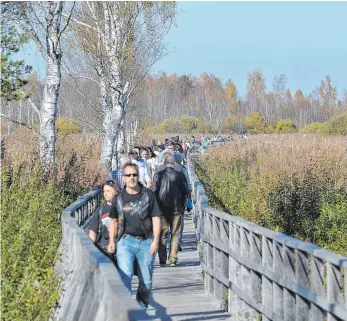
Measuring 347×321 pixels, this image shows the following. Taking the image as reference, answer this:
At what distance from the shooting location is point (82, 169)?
19.8 metres

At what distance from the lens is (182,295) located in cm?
1267

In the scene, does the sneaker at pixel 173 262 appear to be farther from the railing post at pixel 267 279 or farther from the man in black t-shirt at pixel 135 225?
the railing post at pixel 267 279

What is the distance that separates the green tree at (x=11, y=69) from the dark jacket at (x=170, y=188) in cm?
252

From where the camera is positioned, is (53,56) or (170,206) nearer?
(170,206)

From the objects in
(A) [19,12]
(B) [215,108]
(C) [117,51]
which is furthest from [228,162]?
(B) [215,108]

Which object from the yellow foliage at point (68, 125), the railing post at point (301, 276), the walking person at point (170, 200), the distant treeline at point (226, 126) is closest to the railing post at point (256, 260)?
the railing post at point (301, 276)

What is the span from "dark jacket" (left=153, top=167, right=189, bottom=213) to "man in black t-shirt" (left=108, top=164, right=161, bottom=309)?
16.8 ft

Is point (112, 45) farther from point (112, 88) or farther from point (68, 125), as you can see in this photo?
point (68, 125)

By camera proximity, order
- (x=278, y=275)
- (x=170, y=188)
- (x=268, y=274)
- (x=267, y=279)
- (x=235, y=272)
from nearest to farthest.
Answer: (x=278, y=275) → (x=268, y=274) → (x=267, y=279) → (x=235, y=272) → (x=170, y=188)

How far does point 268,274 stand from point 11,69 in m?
7.39

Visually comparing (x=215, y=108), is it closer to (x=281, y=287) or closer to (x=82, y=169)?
(x=82, y=169)

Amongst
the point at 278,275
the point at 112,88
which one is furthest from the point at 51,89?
the point at 112,88

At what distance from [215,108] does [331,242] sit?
154 m

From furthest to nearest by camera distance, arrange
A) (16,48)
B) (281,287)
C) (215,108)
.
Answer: (215,108) → (16,48) → (281,287)
